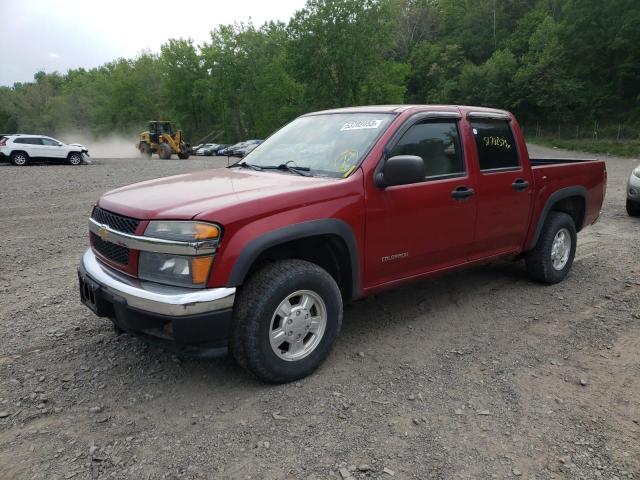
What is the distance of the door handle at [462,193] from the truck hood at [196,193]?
3.91 ft

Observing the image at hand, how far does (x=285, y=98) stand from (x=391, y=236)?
50016 mm

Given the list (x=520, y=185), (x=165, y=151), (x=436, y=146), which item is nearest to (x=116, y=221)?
(x=436, y=146)

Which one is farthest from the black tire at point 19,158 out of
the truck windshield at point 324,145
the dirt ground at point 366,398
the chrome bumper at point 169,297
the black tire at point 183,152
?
the chrome bumper at point 169,297

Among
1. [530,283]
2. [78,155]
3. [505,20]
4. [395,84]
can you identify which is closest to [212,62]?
[395,84]

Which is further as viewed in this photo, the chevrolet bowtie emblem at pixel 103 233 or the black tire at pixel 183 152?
the black tire at pixel 183 152

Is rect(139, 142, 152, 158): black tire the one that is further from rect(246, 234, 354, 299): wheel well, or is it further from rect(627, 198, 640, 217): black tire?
rect(246, 234, 354, 299): wheel well

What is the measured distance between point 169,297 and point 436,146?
249cm

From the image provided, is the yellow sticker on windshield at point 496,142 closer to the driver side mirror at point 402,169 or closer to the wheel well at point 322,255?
the driver side mirror at point 402,169

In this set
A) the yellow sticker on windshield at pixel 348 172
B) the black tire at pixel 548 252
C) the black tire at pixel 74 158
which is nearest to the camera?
the yellow sticker on windshield at pixel 348 172

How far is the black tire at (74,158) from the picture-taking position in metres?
22.6

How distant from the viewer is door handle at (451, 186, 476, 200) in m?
4.05

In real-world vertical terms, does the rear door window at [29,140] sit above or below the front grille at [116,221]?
above

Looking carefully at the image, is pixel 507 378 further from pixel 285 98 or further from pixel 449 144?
pixel 285 98

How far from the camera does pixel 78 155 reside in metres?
22.9
